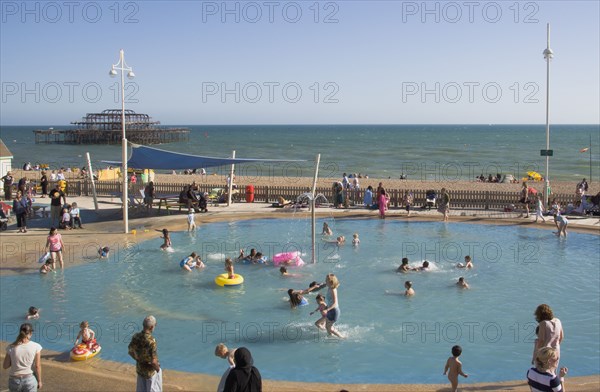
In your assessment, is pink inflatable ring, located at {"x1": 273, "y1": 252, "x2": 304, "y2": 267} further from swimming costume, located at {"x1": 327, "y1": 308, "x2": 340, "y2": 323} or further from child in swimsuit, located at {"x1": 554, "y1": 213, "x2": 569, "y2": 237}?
child in swimsuit, located at {"x1": 554, "y1": 213, "x2": 569, "y2": 237}

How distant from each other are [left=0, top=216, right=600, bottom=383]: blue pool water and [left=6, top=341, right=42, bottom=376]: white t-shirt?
12.2 ft

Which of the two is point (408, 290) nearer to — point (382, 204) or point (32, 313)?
point (32, 313)

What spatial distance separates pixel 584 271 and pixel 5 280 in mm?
17062

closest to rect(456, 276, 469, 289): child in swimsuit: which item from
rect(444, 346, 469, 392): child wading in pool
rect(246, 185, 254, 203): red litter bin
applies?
rect(444, 346, 469, 392): child wading in pool

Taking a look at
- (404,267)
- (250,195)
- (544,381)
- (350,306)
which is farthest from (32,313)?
(250,195)

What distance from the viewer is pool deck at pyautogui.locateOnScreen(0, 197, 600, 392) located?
9.92m

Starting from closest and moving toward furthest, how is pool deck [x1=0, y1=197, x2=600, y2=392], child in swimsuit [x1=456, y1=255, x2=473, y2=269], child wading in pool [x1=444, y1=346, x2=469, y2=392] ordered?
child wading in pool [x1=444, y1=346, x2=469, y2=392]
pool deck [x1=0, y1=197, x2=600, y2=392]
child in swimsuit [x1=456, y1=255, x2=473, y2=269]

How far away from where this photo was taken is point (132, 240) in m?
22.3

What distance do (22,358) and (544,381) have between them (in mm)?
6546

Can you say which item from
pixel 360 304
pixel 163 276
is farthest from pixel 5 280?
pixel 360 304

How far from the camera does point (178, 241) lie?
22.5 metres

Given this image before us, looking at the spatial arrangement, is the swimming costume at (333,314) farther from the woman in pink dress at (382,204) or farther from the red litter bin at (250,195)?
the red litter bin at (250,195)

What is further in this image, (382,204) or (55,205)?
(382,204)

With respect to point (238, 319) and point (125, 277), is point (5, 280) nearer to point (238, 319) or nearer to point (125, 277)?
point (125, 277)
